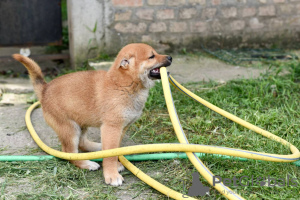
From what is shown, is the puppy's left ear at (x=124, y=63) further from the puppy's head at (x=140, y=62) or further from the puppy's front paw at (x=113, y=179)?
the puppy's front paw at (x=113, y=179)

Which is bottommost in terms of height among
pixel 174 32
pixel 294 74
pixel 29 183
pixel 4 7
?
pixel 29 183

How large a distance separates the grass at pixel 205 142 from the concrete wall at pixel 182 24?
1.51 metres

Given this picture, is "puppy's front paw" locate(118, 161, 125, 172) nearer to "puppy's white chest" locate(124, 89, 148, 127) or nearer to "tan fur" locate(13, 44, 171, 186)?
"tan fur" locate(13, 44, 171, 186)

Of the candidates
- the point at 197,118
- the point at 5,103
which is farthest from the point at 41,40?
the point at 197,118

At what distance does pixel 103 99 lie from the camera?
3434mm

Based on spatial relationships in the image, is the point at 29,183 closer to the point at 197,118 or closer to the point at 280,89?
the point at 197,118

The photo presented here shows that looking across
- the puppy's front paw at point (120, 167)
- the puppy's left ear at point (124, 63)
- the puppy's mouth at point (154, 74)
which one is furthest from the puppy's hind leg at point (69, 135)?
the puppy's mouth at point (154, 74)

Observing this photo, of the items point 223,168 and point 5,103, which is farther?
point 5,103

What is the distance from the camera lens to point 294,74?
5512 mm

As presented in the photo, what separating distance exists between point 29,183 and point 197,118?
213 cm

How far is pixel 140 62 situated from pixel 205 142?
1.17 metres

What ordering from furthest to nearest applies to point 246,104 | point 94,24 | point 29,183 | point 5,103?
point 94,24, point 5,103, point 246,104, point 29,183

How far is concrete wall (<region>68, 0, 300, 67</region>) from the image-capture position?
6242mm

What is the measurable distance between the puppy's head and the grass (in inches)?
34.2
